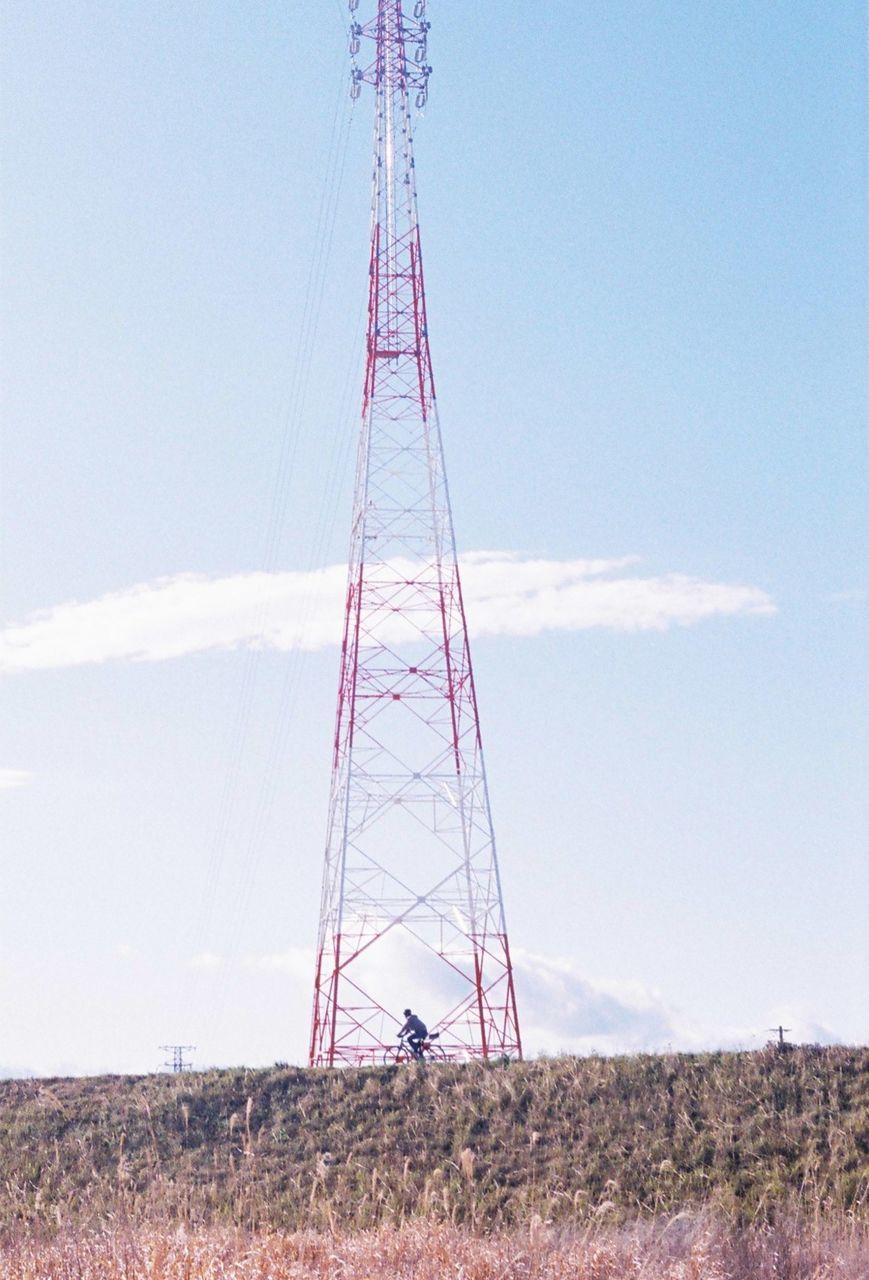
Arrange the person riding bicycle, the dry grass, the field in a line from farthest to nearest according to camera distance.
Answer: the person riding bicycle, the field, the dry grass

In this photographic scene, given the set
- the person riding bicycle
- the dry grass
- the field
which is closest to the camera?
the dry grass

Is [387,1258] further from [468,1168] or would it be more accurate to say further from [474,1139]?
[474,1139]

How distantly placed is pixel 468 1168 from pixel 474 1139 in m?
9.73

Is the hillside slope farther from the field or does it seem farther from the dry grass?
the dry grass

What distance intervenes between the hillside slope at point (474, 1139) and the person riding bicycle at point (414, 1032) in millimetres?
2719

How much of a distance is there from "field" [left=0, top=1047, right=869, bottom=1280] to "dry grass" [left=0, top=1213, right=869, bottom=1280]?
0.03 meters

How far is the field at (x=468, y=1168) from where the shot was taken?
12.2 meters

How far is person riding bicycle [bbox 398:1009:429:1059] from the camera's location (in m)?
29.0

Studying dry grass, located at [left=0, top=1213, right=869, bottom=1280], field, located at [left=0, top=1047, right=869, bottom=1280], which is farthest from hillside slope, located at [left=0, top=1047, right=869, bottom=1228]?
dry grass, located at [left=0, top=1213, right=869, bottom=1280]

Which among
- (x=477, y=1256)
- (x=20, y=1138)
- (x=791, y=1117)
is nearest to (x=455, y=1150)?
(x=791, y=1117)

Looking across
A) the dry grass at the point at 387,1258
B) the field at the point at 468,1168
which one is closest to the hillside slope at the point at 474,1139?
the field at the point at 468,1168

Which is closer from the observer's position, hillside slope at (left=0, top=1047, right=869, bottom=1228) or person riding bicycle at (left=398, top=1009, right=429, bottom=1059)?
hillside slope at (left=0, top=1047, right=869, bottom=1228)

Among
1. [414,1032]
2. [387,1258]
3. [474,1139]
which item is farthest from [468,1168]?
[414,1032]

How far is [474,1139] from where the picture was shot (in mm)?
22250
